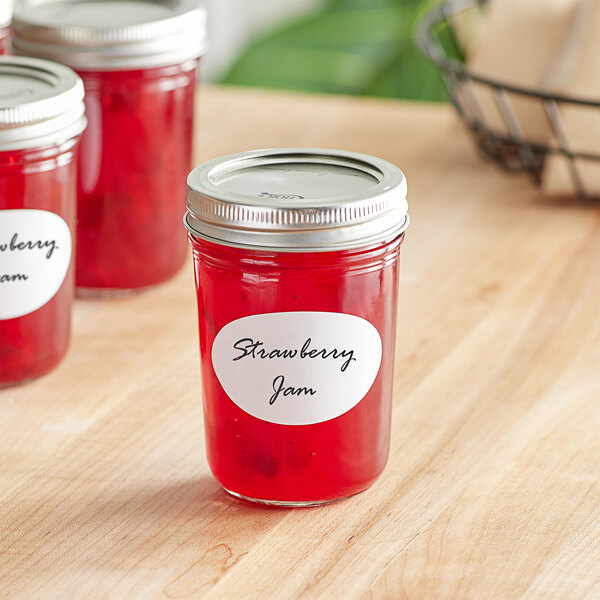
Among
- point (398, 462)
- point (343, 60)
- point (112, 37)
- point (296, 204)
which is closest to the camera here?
point (296, 204)

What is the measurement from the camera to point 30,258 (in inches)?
23.9

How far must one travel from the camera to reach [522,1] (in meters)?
0.96

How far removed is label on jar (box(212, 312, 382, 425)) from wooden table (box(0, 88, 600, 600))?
68 millimetres

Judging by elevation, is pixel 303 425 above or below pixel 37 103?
below

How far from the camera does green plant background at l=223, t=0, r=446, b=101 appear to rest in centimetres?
191

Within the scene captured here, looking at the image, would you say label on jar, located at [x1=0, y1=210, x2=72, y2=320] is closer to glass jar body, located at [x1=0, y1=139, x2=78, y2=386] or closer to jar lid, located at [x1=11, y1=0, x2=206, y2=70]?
glass jar body, located at [x1=0, y1=139, x2=78, y2=386]

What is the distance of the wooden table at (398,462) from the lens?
0.48 metres

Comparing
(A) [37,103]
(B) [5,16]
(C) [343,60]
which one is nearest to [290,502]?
(A) [37,103]

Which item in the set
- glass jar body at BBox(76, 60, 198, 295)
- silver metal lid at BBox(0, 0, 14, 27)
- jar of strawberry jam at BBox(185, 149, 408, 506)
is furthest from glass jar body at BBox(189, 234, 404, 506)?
silver metal lid at BBox(0, 0, 14, 27)

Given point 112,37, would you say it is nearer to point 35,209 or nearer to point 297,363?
point 35,209

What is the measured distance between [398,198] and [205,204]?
0.29 feet

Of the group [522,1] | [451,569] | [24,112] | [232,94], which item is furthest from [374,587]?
[232,94]

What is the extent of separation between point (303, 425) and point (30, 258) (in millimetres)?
214

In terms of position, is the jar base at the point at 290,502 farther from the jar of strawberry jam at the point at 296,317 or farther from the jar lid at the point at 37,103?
the jar lid at the point at 37,103
